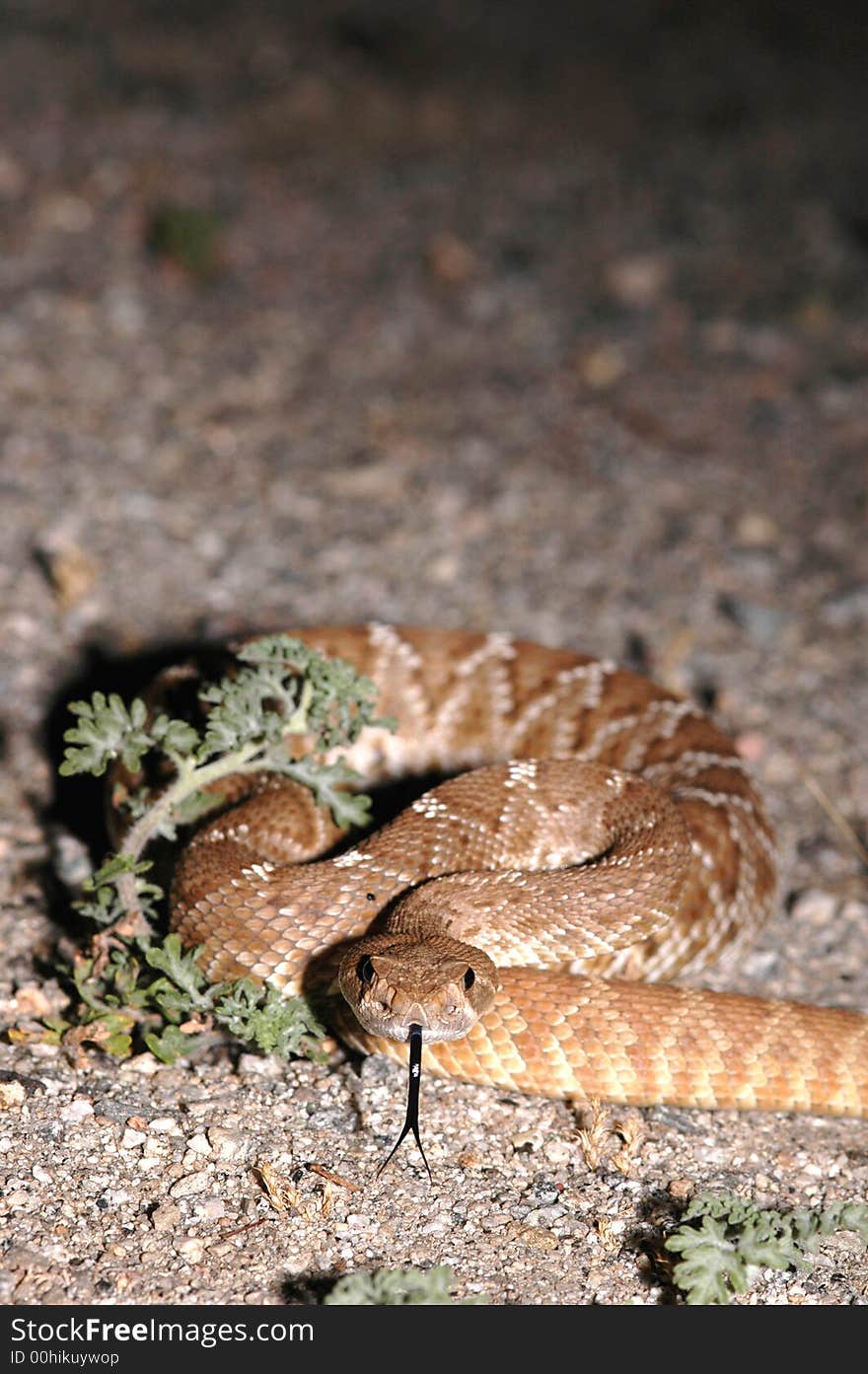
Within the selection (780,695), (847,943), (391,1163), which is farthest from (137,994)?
(780,695)

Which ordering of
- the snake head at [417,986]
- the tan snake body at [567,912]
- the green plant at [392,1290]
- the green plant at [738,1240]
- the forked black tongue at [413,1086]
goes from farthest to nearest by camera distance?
the tan snake body at [567,912]
the snake head at [417,986]
the forked black tongue at [413,1086]
the green plant at [738,1240]
the green plant at [392,1290]

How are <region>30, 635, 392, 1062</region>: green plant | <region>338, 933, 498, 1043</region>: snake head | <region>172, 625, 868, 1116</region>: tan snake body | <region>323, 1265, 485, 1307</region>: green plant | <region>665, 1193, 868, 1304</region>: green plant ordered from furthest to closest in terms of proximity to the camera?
<region>172, 625, 868, 1116</region>: tan snake body < <region>30, 635, 392, 1062</region>: green plant < <region>338, 933, 498, 1043</region>: snake head < <region>665, 1193, 868, 1304</region>: green plant < <region>323, 1265, 485, 1307</region>: green plant

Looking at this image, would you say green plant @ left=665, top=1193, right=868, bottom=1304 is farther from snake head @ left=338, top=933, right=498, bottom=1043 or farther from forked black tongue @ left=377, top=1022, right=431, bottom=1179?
snake head @ left=338, top=933, right=498, bottom=1043

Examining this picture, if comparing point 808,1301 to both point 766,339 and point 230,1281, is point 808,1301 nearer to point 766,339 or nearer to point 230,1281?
point 230,1281

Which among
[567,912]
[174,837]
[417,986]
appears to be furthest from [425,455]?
[417,986]

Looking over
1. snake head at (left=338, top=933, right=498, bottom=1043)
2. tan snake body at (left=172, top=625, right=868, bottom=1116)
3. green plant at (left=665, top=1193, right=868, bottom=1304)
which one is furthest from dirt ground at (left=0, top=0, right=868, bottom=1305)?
snake head at (left=338, top=933, right=498, bottom=1043)

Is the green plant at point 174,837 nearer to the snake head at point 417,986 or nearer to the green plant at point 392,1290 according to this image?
the snake head at point 417,986

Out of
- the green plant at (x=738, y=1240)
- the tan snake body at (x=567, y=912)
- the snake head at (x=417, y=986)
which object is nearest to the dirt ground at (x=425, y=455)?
the green plant at (x=738, y=1240)
